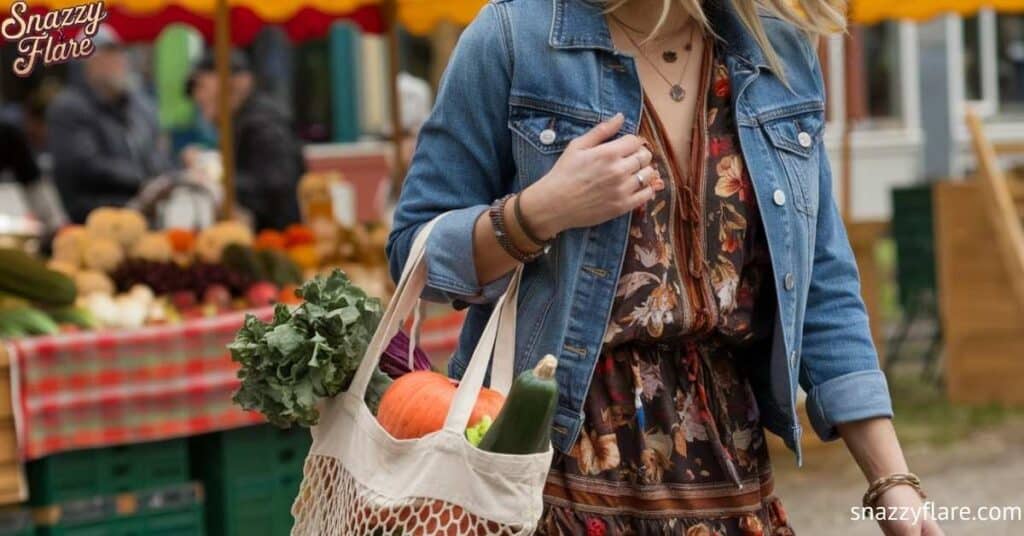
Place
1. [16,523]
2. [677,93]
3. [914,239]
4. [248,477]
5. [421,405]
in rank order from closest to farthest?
[421,405] → [677,93] → [16,523] → [248,477] → [914,239]

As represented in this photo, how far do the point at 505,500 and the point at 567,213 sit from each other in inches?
14.2

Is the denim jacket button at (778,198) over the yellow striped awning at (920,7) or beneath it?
beneath

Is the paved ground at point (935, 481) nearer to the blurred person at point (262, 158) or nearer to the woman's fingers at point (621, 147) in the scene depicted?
the blurred person at point (262, 158)

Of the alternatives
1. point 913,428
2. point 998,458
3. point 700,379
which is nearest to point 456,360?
point 700,379

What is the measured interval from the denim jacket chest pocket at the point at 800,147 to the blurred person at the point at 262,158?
7.94m

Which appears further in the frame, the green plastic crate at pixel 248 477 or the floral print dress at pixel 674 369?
the green plastic crate at pixel 248 477

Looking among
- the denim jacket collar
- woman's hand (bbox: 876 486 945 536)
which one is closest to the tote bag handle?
the denim jacket collar

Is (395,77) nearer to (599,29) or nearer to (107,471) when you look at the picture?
(107,471)

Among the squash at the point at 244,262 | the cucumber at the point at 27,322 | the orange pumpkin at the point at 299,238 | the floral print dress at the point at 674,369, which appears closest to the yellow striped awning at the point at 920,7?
the orange pumpkin at the point at 299,238

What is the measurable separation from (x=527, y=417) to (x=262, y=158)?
855 cm

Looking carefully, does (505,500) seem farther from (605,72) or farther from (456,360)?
(605,72)

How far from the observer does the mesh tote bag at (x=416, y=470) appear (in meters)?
1.82

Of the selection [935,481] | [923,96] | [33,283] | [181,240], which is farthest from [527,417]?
[923,96]

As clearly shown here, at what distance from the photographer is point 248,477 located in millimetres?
5176
